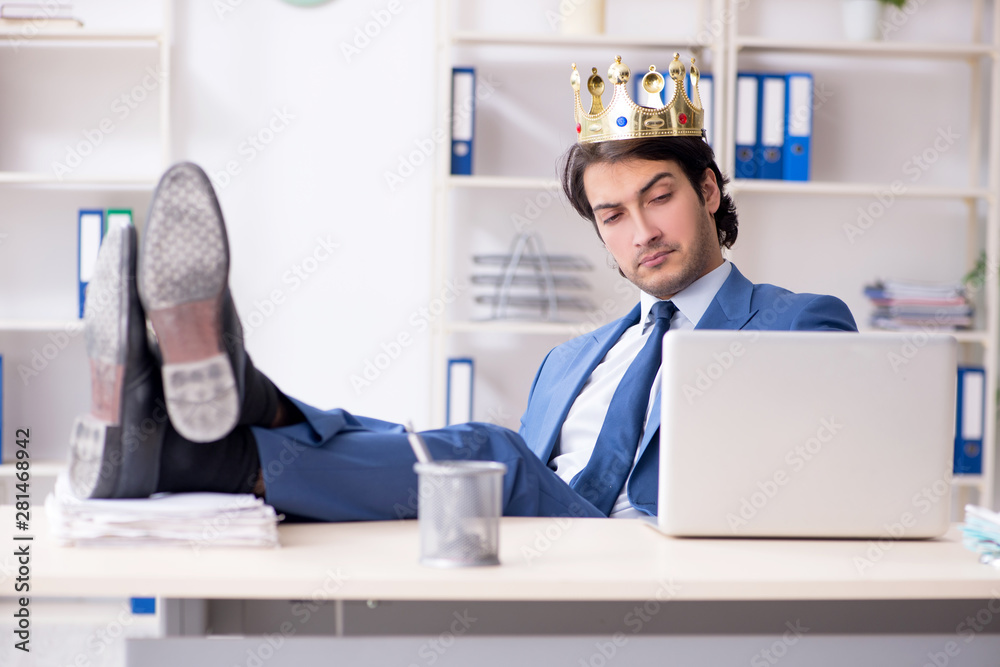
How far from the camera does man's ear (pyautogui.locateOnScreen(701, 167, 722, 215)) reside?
6.27 ft

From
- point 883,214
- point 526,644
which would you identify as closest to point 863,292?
point 883,214

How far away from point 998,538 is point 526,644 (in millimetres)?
470

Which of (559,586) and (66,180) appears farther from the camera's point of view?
(66,180)

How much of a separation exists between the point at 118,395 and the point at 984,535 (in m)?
0.86

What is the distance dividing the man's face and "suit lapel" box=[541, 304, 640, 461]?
5.2 inches

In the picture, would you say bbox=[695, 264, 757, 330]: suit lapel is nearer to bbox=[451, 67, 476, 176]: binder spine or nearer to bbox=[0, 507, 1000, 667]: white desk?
bbox=[0, 507, 1000, 667]: white desk

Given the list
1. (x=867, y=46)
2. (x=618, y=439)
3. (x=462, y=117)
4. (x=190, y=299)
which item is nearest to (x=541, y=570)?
(x=190, y=299)

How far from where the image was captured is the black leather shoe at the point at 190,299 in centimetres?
88

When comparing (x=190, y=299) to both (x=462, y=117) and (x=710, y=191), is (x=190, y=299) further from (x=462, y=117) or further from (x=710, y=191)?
(x=462, y=117)

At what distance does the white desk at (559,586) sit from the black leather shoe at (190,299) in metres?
0.14

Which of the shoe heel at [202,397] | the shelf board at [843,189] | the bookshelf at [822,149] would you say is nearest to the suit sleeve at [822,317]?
the shoe heel at [202,397]

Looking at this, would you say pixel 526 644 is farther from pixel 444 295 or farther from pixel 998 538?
pixel 444 295

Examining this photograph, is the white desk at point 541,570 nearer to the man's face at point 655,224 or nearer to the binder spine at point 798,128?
the man's face at point 655,224

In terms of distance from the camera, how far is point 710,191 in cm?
193
